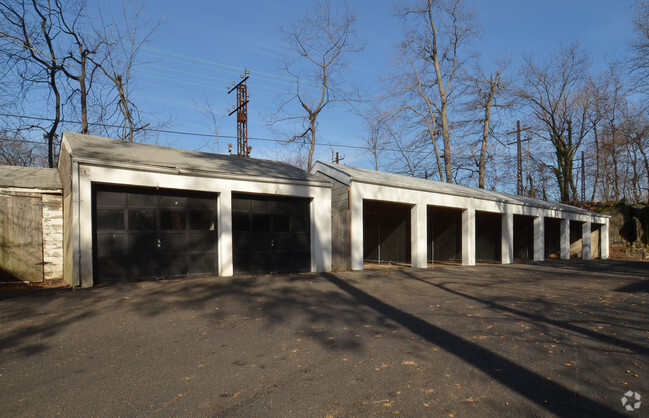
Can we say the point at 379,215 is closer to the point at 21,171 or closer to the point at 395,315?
the point at 395,315

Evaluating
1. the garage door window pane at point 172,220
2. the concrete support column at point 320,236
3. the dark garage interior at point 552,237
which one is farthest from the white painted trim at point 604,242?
the garage door window pane at point 172,220

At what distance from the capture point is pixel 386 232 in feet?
64.3

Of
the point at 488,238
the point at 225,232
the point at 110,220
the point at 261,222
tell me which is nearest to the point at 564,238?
the point at 488,238

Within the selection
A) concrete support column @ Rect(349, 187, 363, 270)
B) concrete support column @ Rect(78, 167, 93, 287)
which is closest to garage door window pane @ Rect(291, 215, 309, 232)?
concrete support column @ Rect(349, 187, 363, 270)

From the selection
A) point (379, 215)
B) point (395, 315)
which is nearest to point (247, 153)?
point (379, 215)

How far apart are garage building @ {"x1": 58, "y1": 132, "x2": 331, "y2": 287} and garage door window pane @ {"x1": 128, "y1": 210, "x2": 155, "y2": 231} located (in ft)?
0.08

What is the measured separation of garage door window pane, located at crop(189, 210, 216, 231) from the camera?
11312mm

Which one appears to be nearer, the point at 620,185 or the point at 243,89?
the point at 243,89

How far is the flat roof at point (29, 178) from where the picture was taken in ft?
36.1

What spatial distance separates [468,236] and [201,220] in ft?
37.1

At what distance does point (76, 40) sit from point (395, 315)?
25.9 metres

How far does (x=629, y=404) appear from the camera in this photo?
3.49 metres

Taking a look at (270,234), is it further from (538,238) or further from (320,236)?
(538,238)

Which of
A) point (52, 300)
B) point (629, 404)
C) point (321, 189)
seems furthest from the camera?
point (321, 189)
